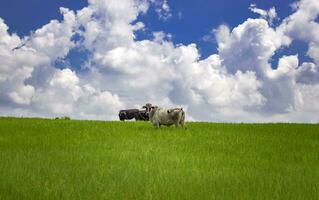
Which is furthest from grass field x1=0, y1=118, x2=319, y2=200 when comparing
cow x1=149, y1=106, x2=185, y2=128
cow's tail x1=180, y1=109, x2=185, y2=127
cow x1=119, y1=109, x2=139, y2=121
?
cow x1=119, y1=109, x2=139, y2=121

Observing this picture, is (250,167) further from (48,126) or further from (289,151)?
(48,126)

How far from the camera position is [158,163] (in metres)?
16.0

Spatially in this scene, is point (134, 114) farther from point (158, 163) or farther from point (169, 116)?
point (158, 163)

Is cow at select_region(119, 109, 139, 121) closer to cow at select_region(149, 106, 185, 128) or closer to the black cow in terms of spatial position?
the black cow

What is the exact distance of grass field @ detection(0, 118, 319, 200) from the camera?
35.7ft

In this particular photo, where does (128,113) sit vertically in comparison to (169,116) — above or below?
above

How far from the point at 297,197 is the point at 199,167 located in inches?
208

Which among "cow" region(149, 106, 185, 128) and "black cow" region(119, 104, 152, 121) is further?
"black cow" region(119, 104, 152, 121)

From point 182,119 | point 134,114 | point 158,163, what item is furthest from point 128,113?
point 158,163

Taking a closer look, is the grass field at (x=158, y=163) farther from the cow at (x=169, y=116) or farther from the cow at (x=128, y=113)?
the cow at (x=128, y=113)

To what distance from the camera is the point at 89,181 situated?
11.9m

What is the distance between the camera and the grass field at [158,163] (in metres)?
10.9

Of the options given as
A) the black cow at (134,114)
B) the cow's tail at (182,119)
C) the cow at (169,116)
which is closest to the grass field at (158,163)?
the cow at (169,116)

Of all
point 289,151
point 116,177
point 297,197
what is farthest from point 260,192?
point 289,151
